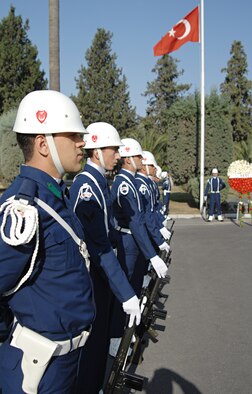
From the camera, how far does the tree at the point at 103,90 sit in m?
46.3

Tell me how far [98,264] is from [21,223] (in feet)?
4.36

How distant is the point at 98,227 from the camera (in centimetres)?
317

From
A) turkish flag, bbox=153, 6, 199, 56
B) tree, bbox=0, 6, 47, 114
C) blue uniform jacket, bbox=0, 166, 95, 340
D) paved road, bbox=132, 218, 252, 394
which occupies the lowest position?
paved road, bbox=132, 218, 252, 394

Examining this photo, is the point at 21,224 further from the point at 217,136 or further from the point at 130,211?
the point at 217,136

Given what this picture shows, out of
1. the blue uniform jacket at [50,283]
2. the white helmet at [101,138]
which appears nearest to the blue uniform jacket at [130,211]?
the white helmet at [101,138]

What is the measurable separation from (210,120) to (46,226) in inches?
682

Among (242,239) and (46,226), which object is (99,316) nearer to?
(46,226)

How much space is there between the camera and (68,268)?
6.60 feet

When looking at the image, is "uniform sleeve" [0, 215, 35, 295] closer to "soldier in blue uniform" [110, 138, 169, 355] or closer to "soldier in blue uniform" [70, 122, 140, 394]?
"soldier in blue uniform" [70, 122, 140, 394]

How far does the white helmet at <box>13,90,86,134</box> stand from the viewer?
217 centimetres

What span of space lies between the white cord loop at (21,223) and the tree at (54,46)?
744cm

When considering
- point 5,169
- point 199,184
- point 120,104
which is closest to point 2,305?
point 199,184

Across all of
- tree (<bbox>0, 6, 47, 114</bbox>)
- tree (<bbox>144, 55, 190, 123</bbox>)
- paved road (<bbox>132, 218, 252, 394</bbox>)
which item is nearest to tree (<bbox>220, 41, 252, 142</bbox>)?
tree (<bbox>144, 55, 190, 123</bbox>)

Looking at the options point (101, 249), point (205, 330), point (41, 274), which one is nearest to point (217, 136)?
point (205, 330)
